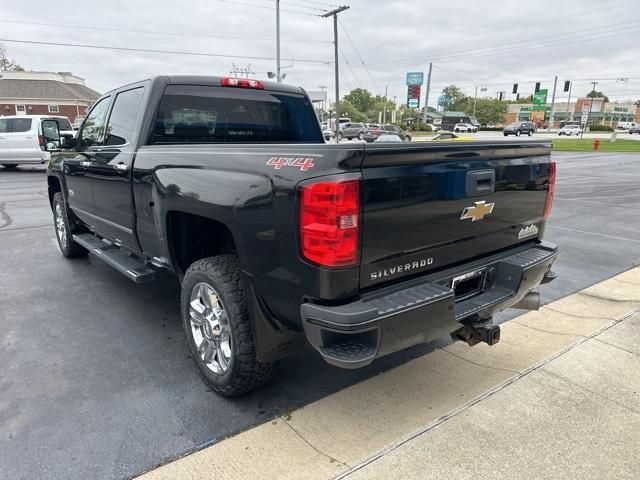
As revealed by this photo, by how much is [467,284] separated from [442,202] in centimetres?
61

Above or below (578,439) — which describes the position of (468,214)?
above

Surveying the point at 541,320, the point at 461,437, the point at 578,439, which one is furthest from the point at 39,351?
the point at 541,320

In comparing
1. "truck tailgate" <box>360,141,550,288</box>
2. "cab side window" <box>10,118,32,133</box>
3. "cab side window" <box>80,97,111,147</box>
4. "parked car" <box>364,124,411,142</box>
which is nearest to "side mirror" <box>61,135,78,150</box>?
"cab side window" <box>80,97,111,147</box>

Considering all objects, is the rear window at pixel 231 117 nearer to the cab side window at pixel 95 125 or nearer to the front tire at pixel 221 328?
the cab side window at pixel 95 125

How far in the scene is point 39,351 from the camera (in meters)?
3.56

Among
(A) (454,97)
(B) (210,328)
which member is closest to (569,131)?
(B) (210,328)

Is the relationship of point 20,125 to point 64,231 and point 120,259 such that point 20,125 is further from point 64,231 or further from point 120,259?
point 120,259

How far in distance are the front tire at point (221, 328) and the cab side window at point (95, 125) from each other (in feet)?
7.69

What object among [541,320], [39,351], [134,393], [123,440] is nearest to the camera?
[123,440]

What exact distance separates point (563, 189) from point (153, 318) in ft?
39.1

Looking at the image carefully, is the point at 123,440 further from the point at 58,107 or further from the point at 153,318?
the point at 58,107

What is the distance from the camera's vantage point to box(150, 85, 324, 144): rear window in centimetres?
384

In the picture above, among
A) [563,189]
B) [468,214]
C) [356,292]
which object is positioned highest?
[468,214]

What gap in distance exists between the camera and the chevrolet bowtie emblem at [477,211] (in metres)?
2.67
